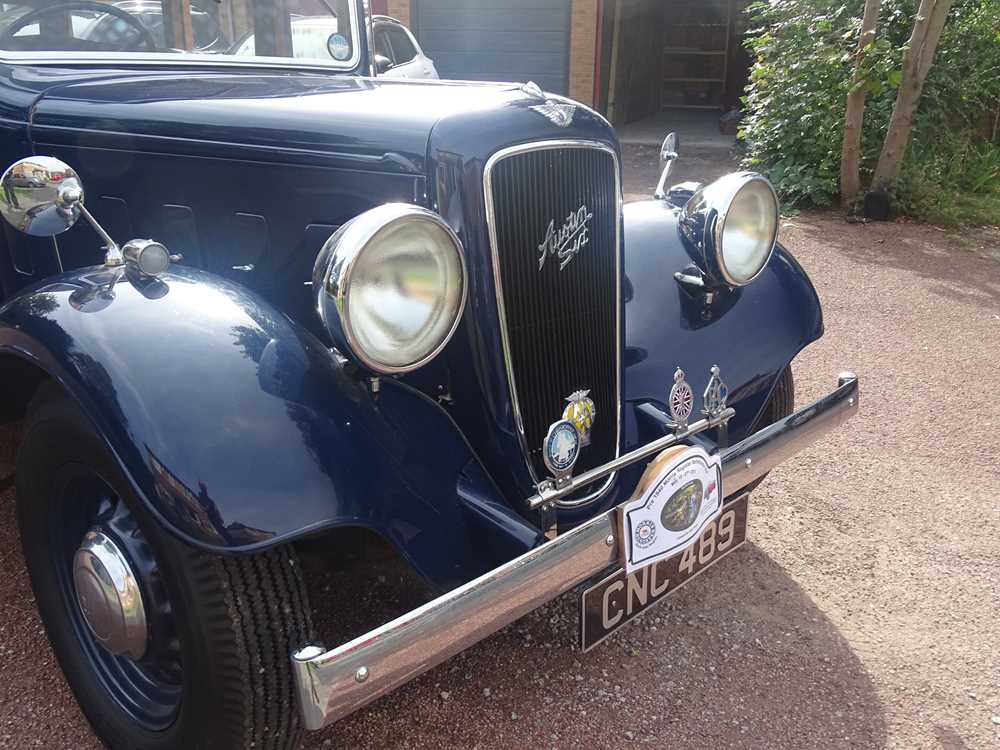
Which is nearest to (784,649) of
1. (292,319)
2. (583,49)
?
(292,319)

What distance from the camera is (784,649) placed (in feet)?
7.35

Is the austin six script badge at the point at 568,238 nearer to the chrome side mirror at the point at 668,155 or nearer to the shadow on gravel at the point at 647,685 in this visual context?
the chrome side mirror at the point at 668,155

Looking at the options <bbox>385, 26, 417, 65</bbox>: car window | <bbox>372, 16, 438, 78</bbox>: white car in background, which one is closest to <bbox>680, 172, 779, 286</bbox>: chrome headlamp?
<bbox>372, 16, 438, 78</bbox>: white car in background

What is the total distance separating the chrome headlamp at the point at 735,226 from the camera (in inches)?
89.3

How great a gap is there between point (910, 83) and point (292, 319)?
20.7 ft

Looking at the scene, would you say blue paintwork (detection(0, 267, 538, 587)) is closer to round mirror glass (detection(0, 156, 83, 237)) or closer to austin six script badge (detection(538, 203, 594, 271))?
round mirror glass (detection(0, 156, 83, 237))

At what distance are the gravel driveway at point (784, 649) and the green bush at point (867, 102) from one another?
14.7 feet

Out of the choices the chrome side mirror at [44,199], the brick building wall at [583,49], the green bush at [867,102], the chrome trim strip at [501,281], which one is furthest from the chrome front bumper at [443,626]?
the brick building wall at [583,49]

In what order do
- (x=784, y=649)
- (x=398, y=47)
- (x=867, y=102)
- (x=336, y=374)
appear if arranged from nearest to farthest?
(x=336, y=374) → (x=784, y=649) → (x=867, y=102) → (x=398, y=47)

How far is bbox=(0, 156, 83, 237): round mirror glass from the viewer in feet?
5.87

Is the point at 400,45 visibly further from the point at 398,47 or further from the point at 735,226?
the point at 735,226

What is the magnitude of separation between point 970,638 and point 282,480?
1925mm

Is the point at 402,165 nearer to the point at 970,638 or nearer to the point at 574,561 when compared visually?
the point at 574,561

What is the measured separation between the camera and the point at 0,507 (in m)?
2.74
